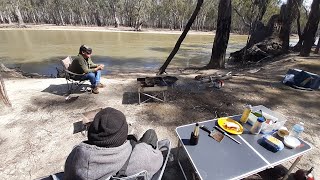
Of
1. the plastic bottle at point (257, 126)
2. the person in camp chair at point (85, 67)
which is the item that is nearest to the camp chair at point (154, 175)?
the plastic bottle at point (257, 126)

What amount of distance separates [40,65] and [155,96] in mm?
9675

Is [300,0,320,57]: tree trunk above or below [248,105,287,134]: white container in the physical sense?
above

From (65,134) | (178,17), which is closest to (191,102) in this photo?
(65,134)

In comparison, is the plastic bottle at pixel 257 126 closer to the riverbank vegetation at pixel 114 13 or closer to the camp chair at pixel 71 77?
the camp chair at pixel 71 77

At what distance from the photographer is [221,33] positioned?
8586 mm

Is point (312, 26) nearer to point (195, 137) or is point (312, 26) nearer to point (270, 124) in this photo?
point (270, 124)

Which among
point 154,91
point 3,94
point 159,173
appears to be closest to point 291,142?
point 159,173

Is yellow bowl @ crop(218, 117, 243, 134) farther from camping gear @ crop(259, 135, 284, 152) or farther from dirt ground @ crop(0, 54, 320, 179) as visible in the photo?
dirt ground @ crop(0, 54, 320, 179)

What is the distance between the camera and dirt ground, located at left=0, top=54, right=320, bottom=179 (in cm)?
301

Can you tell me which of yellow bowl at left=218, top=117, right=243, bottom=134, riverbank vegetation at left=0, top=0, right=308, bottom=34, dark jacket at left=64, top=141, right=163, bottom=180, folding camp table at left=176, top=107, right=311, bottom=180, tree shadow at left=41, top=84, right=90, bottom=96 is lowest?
tree shadow at left=41, top=84, right=90, bottom=96

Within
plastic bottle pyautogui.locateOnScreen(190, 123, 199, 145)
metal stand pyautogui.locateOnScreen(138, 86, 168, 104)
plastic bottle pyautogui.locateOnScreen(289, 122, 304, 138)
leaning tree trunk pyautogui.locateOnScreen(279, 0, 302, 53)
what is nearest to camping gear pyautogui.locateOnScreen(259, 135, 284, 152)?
plastic bottle pyautogui.locateOnScreen(289, 122, 304, 138)

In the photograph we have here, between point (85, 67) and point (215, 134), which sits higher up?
point (85, 67)

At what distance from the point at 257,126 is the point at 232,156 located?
0.61 meters

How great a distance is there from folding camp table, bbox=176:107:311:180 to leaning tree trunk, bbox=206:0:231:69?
692 cm
